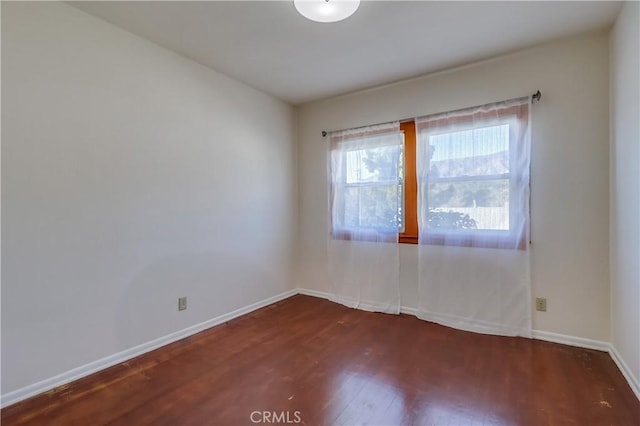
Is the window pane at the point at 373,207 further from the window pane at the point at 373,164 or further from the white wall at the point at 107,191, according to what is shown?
the white wall at the point at 107,191

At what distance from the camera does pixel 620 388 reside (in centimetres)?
195

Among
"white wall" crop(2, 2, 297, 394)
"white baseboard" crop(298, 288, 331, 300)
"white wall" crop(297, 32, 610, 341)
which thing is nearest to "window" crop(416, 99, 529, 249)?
"white wall" crop(297, 32, 610, 341)

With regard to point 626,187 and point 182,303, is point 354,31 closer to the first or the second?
point 626,187

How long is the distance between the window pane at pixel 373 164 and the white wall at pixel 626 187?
1.71m

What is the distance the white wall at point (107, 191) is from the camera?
74.2 inches

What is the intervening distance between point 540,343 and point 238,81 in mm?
3757

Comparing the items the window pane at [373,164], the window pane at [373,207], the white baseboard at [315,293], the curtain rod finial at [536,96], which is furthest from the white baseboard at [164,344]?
the curtain rod finial at [536,96]

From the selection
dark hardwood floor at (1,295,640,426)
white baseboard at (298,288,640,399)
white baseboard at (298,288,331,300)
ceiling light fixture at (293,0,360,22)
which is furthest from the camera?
white baseboard at (298,288,331,300)

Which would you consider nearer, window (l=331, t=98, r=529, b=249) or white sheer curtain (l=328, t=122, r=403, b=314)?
window (l=331, t=98, r=529, b=249)

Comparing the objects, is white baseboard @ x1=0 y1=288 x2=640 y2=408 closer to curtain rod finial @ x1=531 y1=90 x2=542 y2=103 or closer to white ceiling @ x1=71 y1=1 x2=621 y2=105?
curtain rod finial @ x1=531 y1=90 x2=542 y2=103

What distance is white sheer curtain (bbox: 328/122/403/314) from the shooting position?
3.39 meters

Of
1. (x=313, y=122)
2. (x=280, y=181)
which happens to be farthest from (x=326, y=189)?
(x=313, y=122)

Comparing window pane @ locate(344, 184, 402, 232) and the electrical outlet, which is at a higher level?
window pane @ locate(344, 184, 402, 232)

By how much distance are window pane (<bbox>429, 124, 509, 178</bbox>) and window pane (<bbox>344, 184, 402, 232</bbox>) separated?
51 cm
